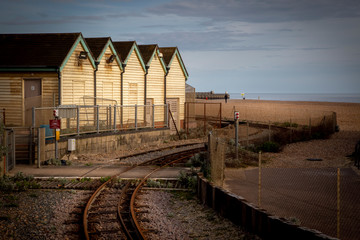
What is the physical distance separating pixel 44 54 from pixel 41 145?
9017 millimetres

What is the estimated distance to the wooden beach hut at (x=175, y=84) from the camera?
124 feet

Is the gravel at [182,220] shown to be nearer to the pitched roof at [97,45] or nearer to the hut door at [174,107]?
the pitched roof at [97,45]

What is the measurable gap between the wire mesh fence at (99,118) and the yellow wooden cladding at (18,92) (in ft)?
6.81

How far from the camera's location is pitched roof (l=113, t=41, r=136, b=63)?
3267 centimetres

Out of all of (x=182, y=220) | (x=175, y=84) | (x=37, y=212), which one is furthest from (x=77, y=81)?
(x=182, y=220)

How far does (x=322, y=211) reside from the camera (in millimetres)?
11609

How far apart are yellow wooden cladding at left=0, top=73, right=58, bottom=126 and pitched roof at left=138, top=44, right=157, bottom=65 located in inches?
415

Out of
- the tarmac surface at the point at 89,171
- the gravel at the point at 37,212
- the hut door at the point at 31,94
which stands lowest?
the gravel at the point at 37,212

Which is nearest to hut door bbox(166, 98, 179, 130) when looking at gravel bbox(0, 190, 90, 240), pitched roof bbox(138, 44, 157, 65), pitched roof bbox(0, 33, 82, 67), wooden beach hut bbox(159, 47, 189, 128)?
wooden beach hut bbox(159, 47, 189, 128)

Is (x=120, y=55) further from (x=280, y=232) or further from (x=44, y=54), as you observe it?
(x=280, y=232)

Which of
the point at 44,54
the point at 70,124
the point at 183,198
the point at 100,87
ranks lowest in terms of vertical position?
the point at 183,198

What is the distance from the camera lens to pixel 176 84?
38750 mm

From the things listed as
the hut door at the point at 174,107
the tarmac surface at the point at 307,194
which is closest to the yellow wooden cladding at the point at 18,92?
the tarmac surface at the point at 307,194

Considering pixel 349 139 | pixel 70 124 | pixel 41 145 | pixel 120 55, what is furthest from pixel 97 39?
pixel 349 139
